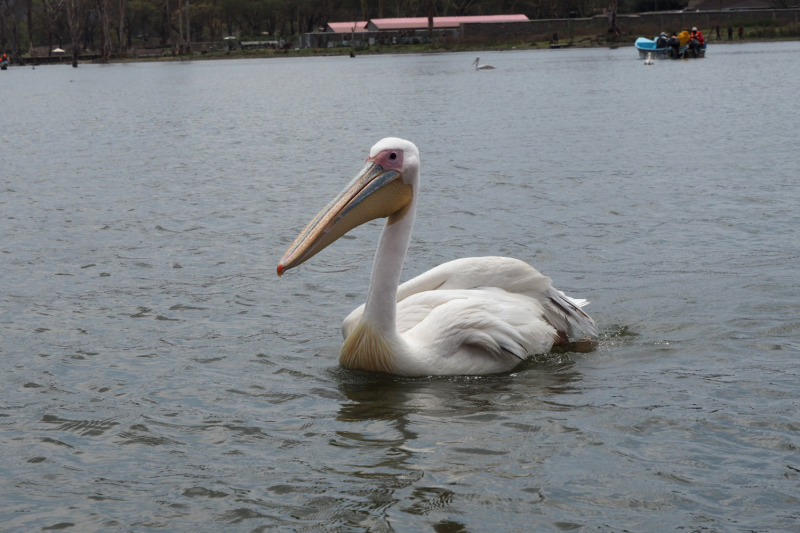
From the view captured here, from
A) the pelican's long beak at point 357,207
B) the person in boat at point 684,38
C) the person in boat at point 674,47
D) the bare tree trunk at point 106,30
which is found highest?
the bare tree trunk at point 106,30

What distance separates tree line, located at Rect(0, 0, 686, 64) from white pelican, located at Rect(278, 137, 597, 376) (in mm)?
82318

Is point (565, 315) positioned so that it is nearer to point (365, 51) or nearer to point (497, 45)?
point (497, 45)

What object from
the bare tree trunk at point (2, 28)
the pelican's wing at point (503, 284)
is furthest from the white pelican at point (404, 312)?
the bare tree trunk at point (2, 28)

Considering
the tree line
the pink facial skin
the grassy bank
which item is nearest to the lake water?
the pink facial skin

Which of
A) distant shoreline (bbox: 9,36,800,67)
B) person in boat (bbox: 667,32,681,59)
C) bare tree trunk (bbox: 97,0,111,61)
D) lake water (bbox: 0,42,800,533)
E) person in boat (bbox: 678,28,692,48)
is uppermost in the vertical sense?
bare tree trunk (bbox: 97,0,111,61)

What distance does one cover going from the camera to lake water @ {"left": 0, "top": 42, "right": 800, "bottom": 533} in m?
3.44

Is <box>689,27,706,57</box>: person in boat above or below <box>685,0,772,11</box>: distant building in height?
below

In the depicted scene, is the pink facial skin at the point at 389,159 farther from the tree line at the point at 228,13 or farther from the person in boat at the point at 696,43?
the tree line at the point at 228,13

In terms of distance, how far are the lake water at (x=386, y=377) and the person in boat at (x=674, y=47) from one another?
30260 millimetres

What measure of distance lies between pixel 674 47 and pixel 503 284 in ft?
133

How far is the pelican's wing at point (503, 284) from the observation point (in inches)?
196

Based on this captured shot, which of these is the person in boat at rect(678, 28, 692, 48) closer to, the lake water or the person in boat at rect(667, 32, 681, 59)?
the person in boat at rect(667, 32, 681, 59)

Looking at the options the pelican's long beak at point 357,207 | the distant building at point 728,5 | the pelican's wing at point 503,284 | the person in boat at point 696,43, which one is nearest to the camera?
the pelican's long beak at point 357,207

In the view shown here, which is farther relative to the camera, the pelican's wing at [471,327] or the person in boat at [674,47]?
the person in boat at [674,47]
